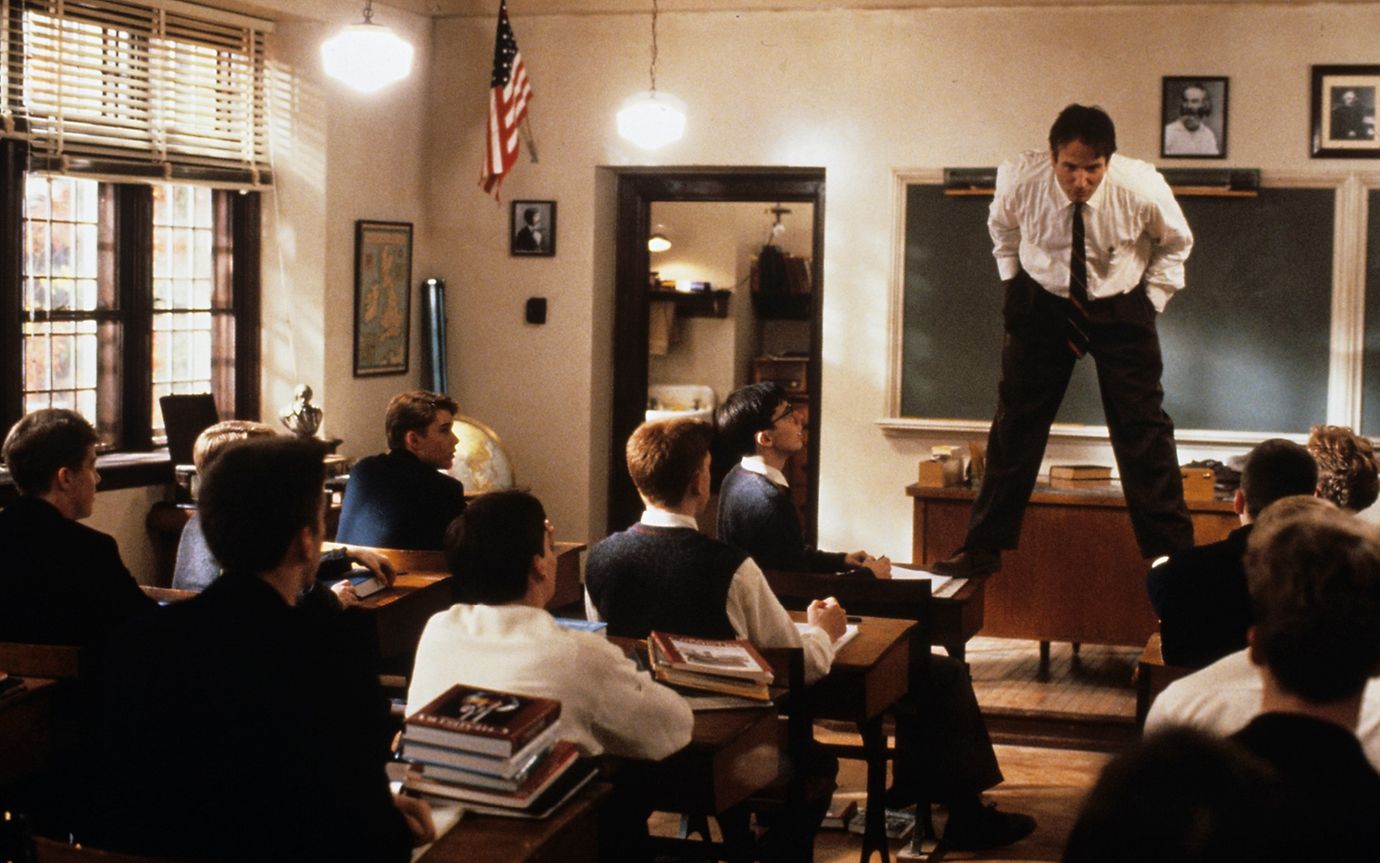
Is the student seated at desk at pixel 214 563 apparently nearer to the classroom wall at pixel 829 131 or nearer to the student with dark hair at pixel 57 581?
the student with dark hair at pixel 57 581

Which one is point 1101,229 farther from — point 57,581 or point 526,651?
point 57,581

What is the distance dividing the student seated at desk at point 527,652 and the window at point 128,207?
13.5ft

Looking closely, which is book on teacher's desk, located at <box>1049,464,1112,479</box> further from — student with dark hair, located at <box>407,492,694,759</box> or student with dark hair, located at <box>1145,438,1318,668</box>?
student with dark hair, located at <box>407,492,694,759</box>

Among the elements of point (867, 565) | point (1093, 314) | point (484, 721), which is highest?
point (1093, 314)

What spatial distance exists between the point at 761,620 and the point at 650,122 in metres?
4.59

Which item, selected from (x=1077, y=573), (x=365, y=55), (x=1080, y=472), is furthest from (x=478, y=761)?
(x=1080, y=472)

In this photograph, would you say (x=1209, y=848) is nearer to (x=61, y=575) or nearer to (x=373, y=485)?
(x=61, y=575)

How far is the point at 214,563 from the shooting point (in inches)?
196

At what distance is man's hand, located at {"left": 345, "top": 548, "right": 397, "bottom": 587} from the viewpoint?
5340 millimetres

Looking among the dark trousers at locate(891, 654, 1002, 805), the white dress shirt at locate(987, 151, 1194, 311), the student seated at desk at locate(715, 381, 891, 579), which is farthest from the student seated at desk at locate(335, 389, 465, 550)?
the white dress shirt at locate(987, 151, 1194, 311)

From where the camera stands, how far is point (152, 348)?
25.0 feet

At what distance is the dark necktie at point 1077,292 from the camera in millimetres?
6133

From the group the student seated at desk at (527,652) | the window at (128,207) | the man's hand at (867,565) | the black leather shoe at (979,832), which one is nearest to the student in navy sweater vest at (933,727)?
the black leather shoe at (979,832)

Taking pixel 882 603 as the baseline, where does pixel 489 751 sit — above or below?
above
